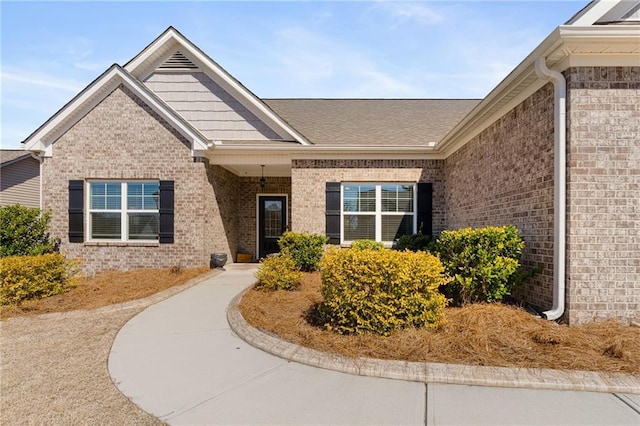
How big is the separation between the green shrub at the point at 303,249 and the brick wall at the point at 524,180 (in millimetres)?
3854

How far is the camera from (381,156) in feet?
33.1

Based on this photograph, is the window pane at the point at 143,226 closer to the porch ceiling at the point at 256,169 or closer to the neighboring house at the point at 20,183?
the porch ceiling at the point at 256,169

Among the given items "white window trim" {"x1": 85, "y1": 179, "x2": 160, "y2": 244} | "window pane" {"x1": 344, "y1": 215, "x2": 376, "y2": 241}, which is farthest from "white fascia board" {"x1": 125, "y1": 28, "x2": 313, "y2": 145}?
"white window trim" {"x1": 85, "y1": 179, "x2": 160, "y2": 244}

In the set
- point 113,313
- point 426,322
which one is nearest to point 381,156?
point 426,322

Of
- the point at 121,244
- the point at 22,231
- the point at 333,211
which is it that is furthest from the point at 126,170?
the point at 333,211

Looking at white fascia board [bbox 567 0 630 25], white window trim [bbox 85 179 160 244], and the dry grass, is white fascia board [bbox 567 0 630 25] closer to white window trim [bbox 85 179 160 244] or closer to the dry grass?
the dry grass

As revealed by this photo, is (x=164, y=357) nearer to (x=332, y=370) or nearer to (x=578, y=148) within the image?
(x=332, y=370)

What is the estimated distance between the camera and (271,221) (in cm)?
1299

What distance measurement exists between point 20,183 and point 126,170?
757 centimetres

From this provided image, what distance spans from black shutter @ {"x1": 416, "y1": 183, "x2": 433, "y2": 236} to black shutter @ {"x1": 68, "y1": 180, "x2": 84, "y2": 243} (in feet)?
31.0

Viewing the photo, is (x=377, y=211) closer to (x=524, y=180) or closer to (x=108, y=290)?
(x=524, y=180)

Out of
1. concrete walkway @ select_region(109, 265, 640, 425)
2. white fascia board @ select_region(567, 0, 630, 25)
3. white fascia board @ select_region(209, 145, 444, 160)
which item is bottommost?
concrete walkway @ select_region(109, 265, 640, 425)

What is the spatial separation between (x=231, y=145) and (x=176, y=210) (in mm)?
2370

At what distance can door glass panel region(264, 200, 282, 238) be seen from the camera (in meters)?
13.0
